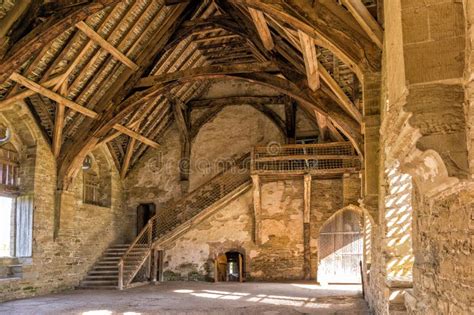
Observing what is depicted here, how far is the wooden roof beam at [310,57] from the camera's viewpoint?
692 cm

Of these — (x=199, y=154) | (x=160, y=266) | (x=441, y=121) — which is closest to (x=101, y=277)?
(x=160, y=266)

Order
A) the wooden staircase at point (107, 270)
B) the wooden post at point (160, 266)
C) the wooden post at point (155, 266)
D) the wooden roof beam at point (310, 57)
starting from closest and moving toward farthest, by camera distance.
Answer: the wooden roof beam at point (310, 57)
the wooden staircase at point (107, 270)
the wooden post at point (155, 266)
the wooden post at point (160, 266)

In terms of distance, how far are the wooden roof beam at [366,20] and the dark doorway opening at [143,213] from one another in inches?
459

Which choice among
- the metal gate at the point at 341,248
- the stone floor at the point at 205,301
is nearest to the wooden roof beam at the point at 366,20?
the stone floor at the point at 205,301

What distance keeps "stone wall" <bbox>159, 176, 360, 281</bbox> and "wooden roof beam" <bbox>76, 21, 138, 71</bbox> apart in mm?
5516

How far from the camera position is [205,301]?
31.8 feet

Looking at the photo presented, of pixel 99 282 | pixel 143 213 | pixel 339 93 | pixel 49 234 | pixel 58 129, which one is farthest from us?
pixel 143 213

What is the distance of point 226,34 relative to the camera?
12.8m

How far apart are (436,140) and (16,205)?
11011 mm

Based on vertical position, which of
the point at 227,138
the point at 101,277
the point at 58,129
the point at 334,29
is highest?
the point at 227,138

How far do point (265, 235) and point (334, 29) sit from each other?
9.01m

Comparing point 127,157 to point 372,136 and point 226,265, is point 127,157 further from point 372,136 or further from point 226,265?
point 372,136

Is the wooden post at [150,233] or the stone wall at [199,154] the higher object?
the stone wall at [199,154]

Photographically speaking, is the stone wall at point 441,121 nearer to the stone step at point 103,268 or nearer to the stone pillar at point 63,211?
the stone pillar at point 63,211
